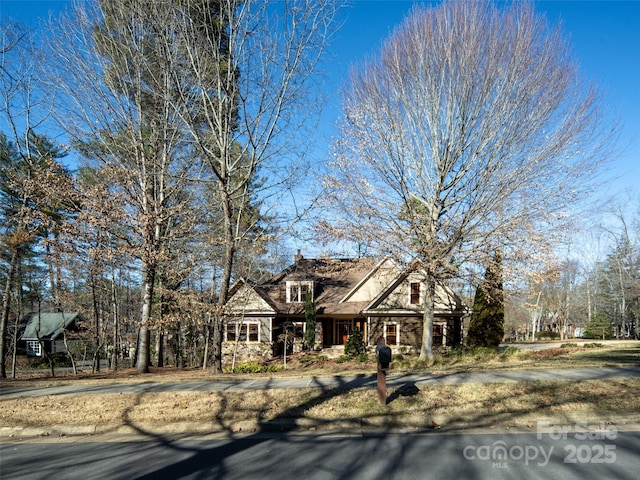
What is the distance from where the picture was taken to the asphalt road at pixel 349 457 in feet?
15.8

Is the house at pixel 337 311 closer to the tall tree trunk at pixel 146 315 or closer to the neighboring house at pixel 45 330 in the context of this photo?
the tall tree trunk at pixel 146 315

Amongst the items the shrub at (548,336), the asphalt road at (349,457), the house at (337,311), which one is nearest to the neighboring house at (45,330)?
the house at (337,311)

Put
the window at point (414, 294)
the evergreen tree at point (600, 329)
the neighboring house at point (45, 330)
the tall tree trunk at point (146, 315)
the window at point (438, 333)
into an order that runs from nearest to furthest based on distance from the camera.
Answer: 1. the tall tree trunk at point (146, 315)
2. the window at point (438, 333)
3. the window at point (414, 294)
4. the neighboring house at point (45, 330)
5. the evergreen tree at point (600, 329)

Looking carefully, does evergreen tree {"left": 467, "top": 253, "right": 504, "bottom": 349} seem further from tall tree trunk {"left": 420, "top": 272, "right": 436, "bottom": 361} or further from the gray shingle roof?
the gray shingle roof

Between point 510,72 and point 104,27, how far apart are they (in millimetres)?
13646

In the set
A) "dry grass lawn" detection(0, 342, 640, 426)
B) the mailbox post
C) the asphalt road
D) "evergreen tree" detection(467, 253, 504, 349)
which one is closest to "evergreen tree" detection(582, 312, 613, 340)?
"evergreen tree" detection(467, 253, 504, 349)

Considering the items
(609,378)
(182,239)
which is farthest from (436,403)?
(182,239)

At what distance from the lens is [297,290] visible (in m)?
27.6

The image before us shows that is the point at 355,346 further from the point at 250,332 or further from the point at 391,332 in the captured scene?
the point at 250,332

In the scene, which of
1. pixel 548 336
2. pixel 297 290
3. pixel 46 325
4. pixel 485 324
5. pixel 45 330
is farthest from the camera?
pixel 548 336

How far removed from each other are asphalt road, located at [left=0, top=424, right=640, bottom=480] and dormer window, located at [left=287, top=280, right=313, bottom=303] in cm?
2088

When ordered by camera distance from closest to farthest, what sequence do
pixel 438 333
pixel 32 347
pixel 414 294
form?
pixel 438 333 < pixel 414 294 < pixel 32 347

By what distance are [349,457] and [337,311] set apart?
2084cm

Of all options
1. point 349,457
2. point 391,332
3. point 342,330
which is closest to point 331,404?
point 349,457
